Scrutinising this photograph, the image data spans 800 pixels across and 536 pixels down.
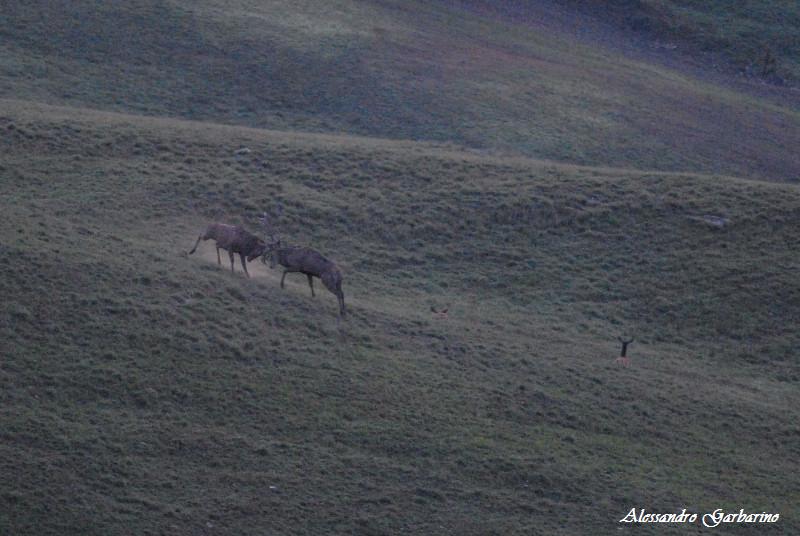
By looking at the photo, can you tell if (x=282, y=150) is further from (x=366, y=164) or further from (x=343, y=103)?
(x=343, y=103)

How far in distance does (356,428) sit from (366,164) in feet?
52.0

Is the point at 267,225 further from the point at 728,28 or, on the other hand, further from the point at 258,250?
the point at 728,28

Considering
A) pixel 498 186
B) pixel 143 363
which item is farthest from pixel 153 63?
pixel 143 363

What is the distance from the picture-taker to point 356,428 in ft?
74.2

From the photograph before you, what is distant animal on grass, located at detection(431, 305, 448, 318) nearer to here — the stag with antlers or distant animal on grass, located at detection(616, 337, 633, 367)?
the stag with antlers

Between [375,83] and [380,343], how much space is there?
24.9 metres

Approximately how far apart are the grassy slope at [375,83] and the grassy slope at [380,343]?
20.3ft

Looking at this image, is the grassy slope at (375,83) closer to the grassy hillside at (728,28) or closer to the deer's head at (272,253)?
the grassy hillside at (728,28)

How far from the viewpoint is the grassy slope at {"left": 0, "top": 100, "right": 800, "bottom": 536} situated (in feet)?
67.6

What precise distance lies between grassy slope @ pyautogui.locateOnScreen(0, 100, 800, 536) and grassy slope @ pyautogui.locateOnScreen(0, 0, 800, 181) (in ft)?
20.3
